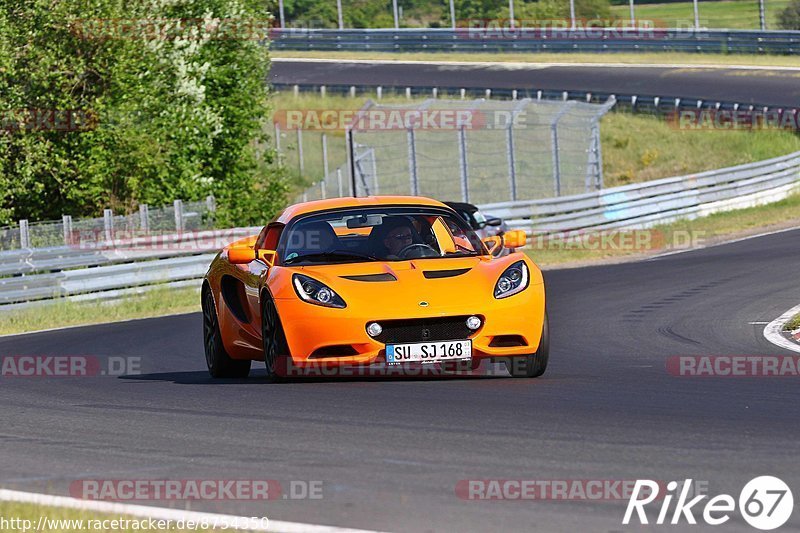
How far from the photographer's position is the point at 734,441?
6.76 meters

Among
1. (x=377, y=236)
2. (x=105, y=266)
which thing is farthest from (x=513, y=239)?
(x=105, y=266)

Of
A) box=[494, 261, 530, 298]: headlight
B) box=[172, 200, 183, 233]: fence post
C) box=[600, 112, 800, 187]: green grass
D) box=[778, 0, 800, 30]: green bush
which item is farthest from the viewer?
box=[778, 0, 800, 30]: green bush

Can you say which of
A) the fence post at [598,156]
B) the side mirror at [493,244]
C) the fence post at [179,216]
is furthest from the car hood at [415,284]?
the fence post at [598,156]

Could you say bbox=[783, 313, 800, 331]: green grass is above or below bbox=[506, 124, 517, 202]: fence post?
above

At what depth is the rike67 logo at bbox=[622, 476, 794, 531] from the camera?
520cm

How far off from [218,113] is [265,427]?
2267 cm

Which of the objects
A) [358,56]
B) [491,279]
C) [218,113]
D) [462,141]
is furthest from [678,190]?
[358,56]

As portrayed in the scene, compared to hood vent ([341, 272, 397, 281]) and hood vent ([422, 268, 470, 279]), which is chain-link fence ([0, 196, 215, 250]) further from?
hood vent ([422, 268, 470, 279])

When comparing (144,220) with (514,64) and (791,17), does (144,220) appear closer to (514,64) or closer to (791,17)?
(514,64)

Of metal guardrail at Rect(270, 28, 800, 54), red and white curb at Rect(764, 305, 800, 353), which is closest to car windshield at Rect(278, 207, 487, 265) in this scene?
red and white curb at Rect(764, 305, 800, 353)

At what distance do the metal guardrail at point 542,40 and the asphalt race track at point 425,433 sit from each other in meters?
43.0

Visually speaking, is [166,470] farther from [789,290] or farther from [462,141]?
[462,141]

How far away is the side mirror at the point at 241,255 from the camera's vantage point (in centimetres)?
1051

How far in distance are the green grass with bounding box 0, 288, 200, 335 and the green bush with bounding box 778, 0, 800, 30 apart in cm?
4446
